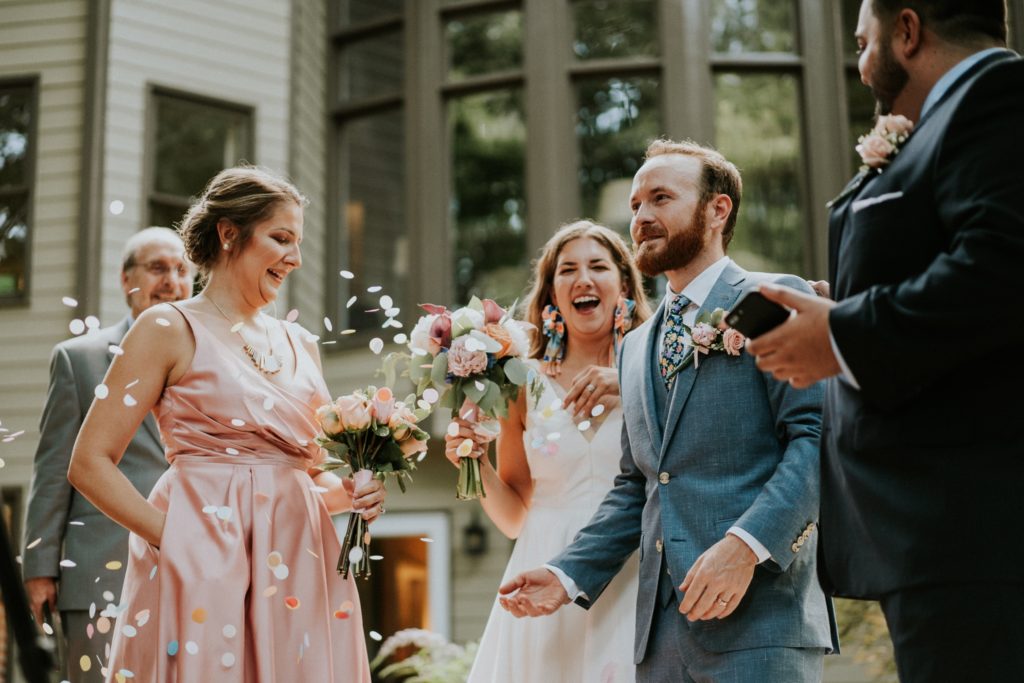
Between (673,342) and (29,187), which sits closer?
(673,342)

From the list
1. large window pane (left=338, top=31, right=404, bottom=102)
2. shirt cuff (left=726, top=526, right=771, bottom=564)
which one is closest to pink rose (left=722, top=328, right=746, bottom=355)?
shirt cuff (left=726, top=526, right=771, bottom=564)

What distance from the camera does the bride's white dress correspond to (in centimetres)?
359

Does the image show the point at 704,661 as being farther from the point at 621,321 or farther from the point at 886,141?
the point at 621,321

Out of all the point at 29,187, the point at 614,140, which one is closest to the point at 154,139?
the point at 29,187

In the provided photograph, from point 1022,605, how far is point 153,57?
28.6 feet

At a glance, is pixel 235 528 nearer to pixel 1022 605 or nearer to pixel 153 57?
pixel 1022 605

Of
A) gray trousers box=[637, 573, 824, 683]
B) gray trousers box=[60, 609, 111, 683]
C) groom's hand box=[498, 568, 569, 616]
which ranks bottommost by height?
gray trousers box=[60, 609, 111, 683]

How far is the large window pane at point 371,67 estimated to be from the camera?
1007cm

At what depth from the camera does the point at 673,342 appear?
10.9 feet

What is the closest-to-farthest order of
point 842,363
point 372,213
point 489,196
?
point 842,363 → point 489,196 → point 372,213

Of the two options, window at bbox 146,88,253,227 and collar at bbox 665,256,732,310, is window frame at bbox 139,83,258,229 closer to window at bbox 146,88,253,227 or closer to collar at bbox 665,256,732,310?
window at bbox 146,88,253,227

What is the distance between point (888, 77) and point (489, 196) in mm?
7126

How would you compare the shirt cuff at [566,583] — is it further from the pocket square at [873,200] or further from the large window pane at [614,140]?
the large window pane at [614,140]

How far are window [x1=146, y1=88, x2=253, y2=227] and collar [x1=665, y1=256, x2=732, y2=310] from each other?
6.83m
